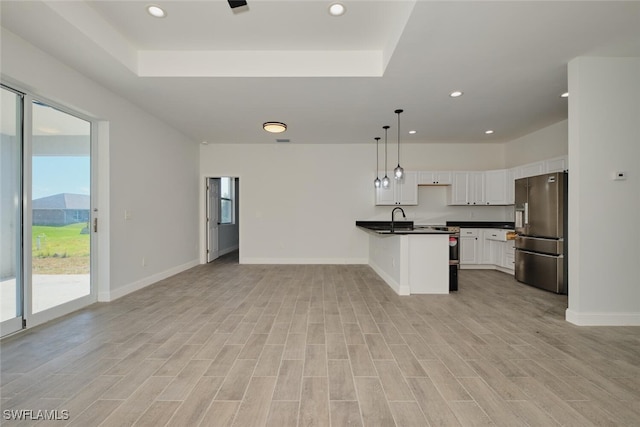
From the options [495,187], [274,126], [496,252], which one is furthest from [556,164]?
[274,126]

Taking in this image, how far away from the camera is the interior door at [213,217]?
6742 mm

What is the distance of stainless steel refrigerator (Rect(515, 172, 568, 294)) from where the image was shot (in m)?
4.16

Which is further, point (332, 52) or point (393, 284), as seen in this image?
point (393, 284)

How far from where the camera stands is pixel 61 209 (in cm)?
331

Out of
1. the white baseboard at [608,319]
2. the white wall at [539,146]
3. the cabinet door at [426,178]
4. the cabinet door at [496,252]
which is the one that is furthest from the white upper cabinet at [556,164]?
the white baseboard at [608,319]

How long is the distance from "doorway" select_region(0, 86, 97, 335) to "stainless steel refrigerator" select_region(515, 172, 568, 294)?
6.46 metres

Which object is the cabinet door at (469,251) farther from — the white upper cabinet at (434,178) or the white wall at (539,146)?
the white wall at (539,146)

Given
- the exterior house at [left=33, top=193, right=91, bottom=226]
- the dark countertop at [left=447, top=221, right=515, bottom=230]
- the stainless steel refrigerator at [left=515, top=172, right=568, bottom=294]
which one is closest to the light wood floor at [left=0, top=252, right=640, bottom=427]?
the stainless steel refrigerator at [left=515, top=172, right=568, bottom=294]

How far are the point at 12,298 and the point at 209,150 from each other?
4.59 meters

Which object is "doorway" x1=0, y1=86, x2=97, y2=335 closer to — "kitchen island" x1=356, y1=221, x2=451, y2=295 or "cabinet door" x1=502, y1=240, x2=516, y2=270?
"kitchen island" x1=356, y1=221, x2=451, y2=295

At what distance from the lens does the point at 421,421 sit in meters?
1.57

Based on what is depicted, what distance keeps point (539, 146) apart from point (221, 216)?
24.4 ft

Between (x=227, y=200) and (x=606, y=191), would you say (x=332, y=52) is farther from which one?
(x=227, y=200)

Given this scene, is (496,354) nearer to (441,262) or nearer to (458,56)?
(441,262)
